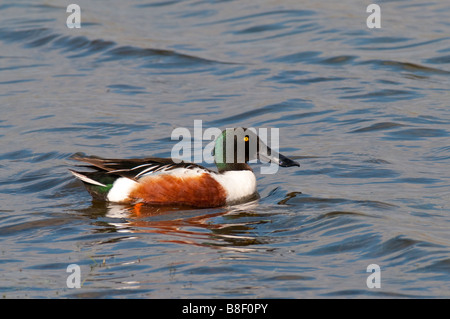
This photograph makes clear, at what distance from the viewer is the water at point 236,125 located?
600 centimetres

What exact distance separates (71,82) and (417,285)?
8201 millimetres

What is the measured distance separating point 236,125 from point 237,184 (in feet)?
8.89

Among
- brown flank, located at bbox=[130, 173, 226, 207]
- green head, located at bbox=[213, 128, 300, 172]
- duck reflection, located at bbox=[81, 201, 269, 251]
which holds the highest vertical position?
green head, located at bbox=[213, 128, 300, 172]

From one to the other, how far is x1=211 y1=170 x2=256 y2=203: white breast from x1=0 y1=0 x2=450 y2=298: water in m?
0.19

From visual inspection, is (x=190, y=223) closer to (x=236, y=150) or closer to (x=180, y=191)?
(x=180, y=191)

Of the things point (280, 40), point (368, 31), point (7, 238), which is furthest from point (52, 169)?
point (368, 31)

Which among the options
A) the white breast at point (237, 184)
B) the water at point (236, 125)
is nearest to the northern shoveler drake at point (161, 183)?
the white breast at point (237, 184)

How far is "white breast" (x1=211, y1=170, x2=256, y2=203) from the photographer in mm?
7992

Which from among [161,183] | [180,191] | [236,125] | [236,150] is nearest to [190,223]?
[180,191]

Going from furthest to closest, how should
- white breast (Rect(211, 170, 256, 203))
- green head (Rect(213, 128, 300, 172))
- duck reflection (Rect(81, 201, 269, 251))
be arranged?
1. green head (Rect(213, 128, 300, 172))
2. white breast (Rect(211, 170, 256, 203))
3. duck reflection (Rect(81, 201, 269, 251))

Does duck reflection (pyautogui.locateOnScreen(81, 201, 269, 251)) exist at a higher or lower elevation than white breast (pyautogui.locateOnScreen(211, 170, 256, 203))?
lower

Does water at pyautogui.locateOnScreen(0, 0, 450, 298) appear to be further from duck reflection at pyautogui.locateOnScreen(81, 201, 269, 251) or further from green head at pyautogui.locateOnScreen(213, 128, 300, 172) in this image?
green head at pyautogui.locateOnScreen(213, 128, 300, 172)

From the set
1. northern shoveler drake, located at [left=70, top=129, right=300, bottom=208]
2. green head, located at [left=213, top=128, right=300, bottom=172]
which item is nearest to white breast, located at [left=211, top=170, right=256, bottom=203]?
northern shoveler drake, located at [left=70, top=129, right=300, bottom=208]

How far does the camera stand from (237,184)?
26.4ft
